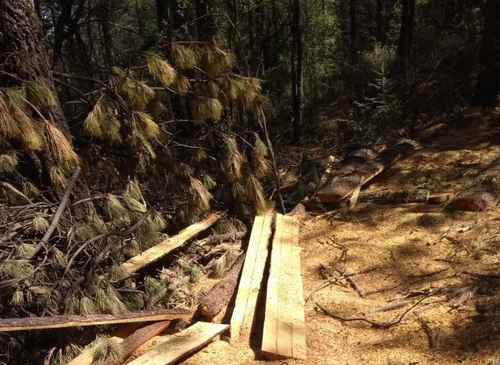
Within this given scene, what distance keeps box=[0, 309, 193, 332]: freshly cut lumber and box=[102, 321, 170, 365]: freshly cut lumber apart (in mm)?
58

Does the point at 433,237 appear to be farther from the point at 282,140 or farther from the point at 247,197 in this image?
the point at 282,140

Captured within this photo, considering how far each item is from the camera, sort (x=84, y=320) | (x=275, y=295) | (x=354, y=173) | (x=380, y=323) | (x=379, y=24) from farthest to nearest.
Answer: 1. (x=379, y=24)
2. (x=354, y=173)
3. (x=275, y=295)
4. (x=380, y=323)
5. (x=84, y=320)

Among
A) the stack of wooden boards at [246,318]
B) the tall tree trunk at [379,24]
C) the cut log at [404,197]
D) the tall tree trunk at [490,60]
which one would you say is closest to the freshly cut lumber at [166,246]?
the stack of wooden boards at [246,318]

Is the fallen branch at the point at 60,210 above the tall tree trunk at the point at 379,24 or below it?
below

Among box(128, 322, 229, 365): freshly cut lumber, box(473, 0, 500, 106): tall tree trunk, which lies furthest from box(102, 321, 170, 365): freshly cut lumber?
box(473, 0, 500, 106): tall tree trunk

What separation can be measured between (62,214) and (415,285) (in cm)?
322

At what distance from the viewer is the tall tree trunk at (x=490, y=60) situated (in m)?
7.52

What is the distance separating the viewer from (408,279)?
402 centimetres

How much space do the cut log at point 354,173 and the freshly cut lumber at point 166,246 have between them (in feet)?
5.12

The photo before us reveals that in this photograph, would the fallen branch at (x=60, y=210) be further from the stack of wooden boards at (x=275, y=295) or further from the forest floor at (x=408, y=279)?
the stack of wooden boards at (x=275, y=295)

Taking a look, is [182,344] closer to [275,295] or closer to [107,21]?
[275,295]

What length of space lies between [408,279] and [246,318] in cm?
154

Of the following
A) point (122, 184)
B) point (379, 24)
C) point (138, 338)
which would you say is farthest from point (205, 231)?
point (379, 24)

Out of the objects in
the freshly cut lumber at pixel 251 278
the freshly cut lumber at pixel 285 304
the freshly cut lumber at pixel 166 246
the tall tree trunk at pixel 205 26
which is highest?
the tall tree trunk at pixel 205 26
